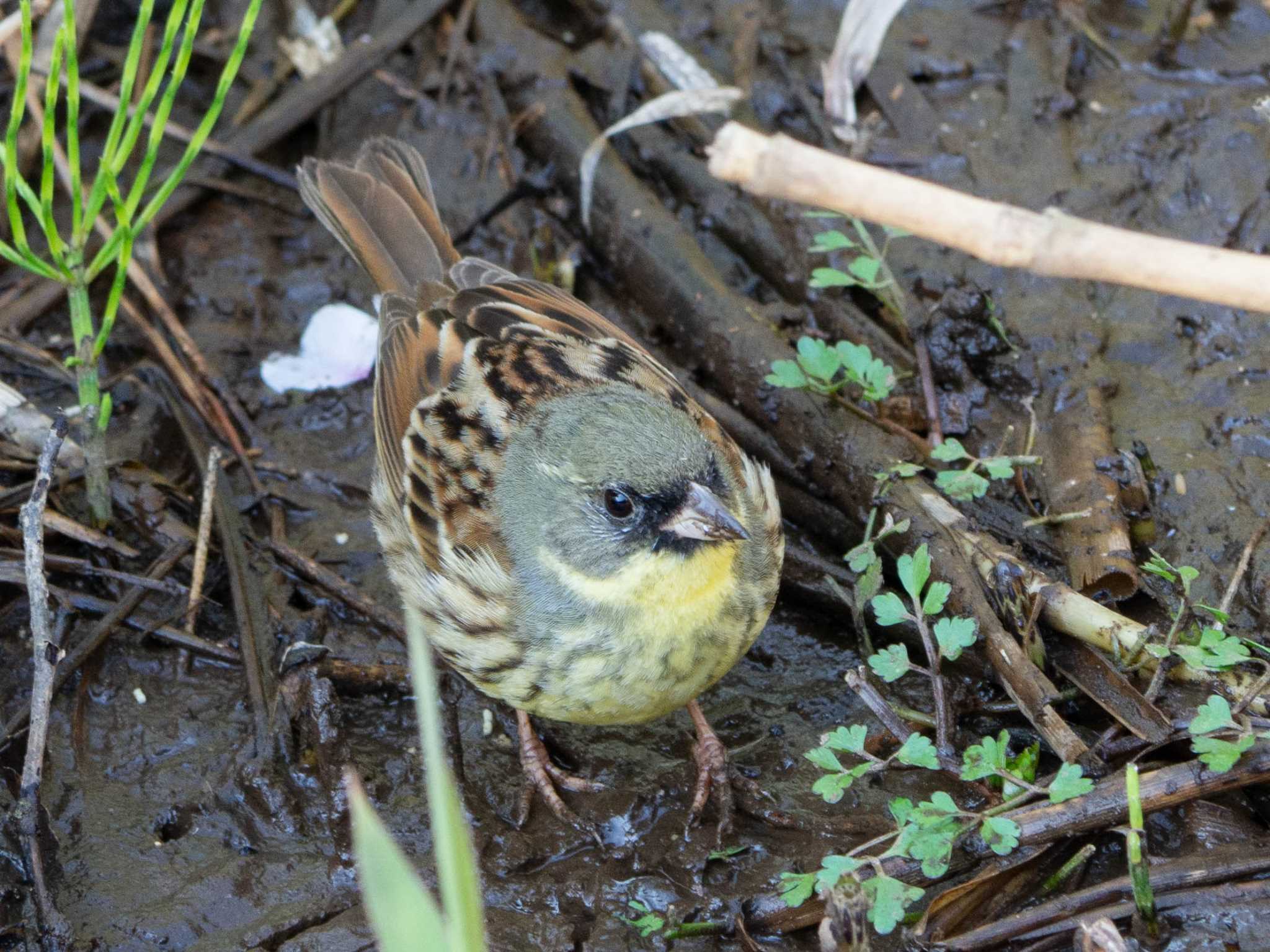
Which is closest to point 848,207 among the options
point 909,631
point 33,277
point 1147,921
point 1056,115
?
point 1147,921

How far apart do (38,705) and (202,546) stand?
1.03 meters

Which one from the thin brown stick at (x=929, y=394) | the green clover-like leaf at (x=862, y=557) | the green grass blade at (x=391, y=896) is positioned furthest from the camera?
the thin brown stick at (x=929, y=394)

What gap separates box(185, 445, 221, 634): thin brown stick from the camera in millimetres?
4504

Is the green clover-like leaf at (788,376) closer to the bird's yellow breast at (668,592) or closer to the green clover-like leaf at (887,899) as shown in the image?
the bird's yellow breast at (668,592)

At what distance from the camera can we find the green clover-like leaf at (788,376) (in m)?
4.47

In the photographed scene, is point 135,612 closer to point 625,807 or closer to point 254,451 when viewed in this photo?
point 254,451

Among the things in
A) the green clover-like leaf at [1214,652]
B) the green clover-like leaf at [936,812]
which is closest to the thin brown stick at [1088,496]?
the green clover-like leaf at [1214,652]

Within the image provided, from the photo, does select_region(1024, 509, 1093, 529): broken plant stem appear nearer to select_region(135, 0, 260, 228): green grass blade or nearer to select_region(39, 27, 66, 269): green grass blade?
select_region(135, 0, 260, 228): green grass blade

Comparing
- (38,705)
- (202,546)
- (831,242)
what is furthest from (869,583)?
(38,705)

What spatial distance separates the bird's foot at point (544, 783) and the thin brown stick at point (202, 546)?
119 cm

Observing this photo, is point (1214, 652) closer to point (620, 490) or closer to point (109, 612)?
point (620, 490)

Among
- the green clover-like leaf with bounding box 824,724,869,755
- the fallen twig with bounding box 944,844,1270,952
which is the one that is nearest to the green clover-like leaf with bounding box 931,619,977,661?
the green clover-like leaf with bounding box 824,724,869,755

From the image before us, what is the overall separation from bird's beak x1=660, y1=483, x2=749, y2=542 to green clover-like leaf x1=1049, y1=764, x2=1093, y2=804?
0.96m

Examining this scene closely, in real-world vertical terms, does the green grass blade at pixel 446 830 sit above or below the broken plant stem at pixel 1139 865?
above
